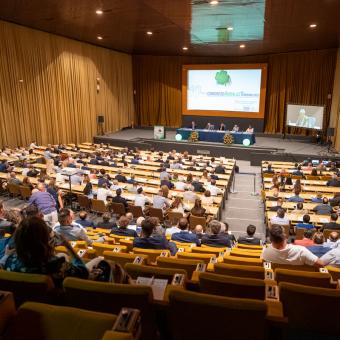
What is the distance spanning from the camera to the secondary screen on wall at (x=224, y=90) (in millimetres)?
20406

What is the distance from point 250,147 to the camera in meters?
17.2

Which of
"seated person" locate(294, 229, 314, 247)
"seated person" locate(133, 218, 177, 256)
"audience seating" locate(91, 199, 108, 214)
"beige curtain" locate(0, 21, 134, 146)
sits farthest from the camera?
"beige curtain" locate(0, 21, 134, 146)

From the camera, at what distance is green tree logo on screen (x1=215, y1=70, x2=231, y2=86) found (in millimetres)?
20938

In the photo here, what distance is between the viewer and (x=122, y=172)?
11648 mm

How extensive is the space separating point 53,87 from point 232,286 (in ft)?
54.6

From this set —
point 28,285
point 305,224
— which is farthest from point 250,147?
point 28,285

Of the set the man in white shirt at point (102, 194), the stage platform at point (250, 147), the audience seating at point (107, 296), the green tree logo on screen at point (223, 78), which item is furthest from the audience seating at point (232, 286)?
the green tree logo on screen at point (223, 78)

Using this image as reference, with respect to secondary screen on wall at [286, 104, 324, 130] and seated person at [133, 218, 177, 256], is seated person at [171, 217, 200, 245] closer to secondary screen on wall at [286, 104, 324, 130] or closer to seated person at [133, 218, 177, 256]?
seated person at [133, 218, 177, 256]

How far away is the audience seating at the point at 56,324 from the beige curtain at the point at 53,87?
14083 millimetres

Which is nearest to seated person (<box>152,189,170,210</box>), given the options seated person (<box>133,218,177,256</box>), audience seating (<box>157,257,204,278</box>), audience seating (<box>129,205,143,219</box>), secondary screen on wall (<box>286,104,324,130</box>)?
audience seating (<box>129,205,143,219</box>)

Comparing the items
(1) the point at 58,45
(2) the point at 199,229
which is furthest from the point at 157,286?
(1) the point at 58,45

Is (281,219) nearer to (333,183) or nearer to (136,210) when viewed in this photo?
Answer: (136,210)

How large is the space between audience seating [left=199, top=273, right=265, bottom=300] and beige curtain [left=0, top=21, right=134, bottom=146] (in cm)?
1407

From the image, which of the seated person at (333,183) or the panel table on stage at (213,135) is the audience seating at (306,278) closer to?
the seated person at (333,183)
